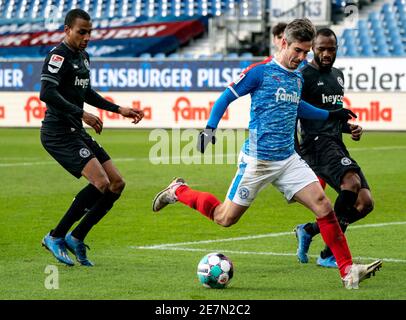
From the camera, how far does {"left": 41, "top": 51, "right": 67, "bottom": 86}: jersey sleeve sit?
29.7ft

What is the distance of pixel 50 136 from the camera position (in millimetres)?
9359

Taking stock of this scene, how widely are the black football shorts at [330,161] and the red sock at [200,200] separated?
49.9 inches

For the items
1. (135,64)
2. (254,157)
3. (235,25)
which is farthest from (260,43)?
(254,157)

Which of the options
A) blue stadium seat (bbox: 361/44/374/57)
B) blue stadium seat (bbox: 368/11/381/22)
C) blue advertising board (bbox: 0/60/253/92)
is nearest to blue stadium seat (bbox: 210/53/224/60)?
blue advertising board (bbox: 0/60/253/92)

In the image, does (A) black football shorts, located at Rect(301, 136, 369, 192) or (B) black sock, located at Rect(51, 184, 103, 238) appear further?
(A) black football shorts, located at Rect(301, 136, 369, 192)

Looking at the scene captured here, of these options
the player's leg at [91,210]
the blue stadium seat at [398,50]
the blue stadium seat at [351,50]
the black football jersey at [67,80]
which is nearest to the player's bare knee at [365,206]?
the player's leg at [91,210]

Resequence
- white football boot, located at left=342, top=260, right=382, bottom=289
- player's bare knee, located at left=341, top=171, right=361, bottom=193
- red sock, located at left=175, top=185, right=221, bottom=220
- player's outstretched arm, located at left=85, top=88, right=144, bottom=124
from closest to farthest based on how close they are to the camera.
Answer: white football boot, located at left=342, top=260, right=382, bottom=289 < red sock, located at left=175, top=185, right=221, bottom=220 < player's bare knee, located at left=341, top=171, right=361, bottom=193 < player's outstretched arm, located at left=85, top=88, right=144, bottom=124

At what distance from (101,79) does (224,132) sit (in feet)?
13.9

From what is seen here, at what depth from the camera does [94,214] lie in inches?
363

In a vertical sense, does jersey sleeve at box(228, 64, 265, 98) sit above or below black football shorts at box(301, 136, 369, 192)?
above

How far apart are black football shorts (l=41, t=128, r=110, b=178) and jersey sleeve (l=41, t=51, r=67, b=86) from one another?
51 cm

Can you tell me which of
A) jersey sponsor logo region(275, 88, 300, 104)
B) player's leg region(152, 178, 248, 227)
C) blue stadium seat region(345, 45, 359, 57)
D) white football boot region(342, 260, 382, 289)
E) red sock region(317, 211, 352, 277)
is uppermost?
blue stadium seat region(345, 45, 359, 57)

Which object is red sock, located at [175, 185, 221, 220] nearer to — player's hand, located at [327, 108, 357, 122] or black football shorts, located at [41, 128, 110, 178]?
black football shorts, located at [41, 128, 110, 178]

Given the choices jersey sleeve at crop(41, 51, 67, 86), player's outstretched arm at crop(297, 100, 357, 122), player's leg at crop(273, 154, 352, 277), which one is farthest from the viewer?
jersey sleeve at crop(41, 51, 67, 86)
